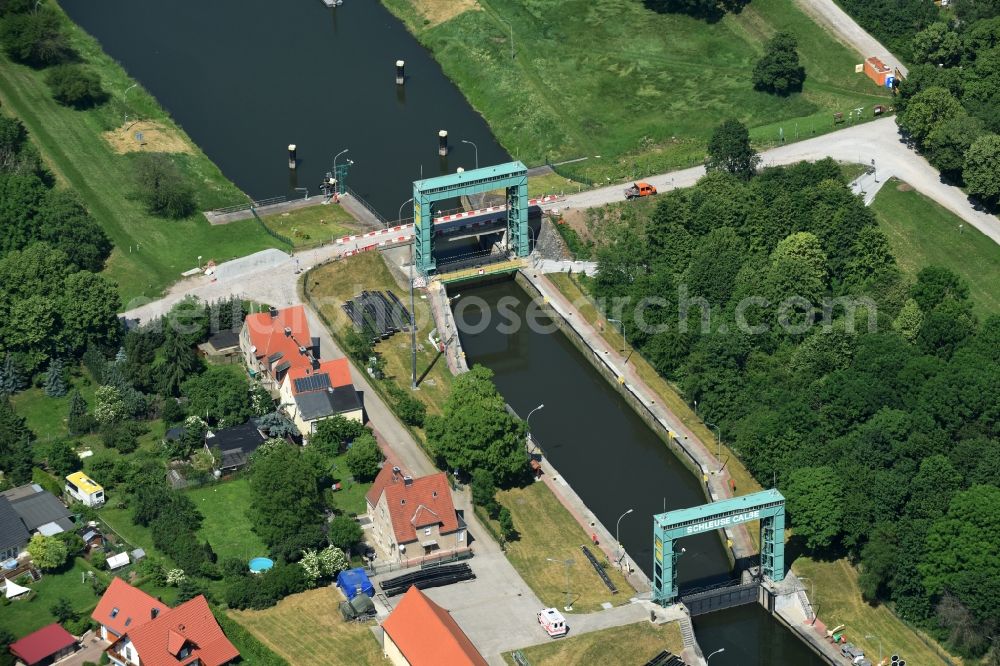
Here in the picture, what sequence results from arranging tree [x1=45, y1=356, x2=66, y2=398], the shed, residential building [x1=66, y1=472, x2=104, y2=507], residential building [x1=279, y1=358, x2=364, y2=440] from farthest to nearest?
tree [x1=45, y1=356, x2=66, y2=398]
residential building [x1=279, y1=358, x2=364, y2=440]
residential building [x1=66, y1=472, x2=104, y2=507]
the shed

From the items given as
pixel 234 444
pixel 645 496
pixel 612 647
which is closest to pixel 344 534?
pixel 234 444

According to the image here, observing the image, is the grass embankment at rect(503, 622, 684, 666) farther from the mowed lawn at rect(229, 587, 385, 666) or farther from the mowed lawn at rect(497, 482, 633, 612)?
the mowed lawn at rect(229, 587, 385, 666)

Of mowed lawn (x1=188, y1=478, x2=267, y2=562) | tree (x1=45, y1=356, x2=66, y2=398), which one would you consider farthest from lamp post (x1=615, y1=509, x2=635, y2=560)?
tree (x1=45, y1=356, x2=66, y2=398)

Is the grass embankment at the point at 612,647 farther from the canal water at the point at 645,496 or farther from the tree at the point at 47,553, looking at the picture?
the tree at the point at 47,553

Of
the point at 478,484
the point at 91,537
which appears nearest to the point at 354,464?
the point at 478,484

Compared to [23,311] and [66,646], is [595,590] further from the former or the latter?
[23,311]

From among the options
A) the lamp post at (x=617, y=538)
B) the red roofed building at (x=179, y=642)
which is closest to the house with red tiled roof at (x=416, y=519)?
the lamp post at (x=617, y=538)
